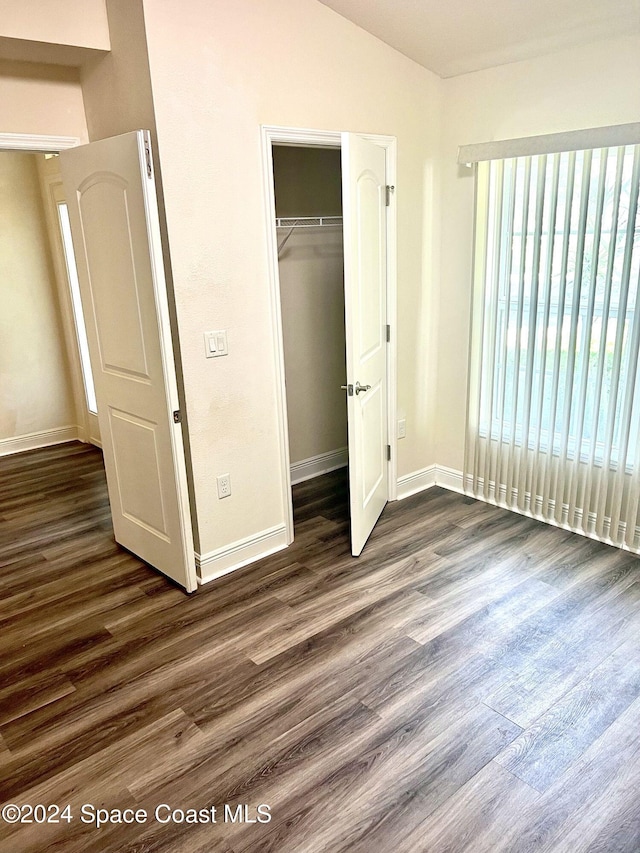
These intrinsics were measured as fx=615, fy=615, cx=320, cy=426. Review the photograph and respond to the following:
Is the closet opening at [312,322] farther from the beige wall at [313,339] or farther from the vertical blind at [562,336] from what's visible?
the vertical blind at [562,336]

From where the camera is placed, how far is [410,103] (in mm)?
3498

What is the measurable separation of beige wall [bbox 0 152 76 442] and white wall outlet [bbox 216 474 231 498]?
3080 mm

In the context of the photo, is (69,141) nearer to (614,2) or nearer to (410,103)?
(410,103)

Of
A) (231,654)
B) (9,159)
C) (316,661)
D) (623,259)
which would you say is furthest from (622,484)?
(9,159)

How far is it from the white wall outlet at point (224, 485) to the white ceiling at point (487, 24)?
7.69ft

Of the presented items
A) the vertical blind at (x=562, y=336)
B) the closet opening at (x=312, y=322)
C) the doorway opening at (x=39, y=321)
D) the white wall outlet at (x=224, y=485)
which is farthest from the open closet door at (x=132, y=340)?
the doorway opening at (x=39, y=321)

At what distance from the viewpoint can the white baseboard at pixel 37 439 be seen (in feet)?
17.6

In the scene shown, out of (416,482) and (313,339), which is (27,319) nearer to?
(313,339)

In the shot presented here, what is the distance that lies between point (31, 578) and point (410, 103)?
11.1 feet

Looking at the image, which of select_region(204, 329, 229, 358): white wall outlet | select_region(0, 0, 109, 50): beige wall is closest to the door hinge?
select_region(0, 0, 109, 50): beige wall

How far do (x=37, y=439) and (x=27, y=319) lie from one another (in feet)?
3.47

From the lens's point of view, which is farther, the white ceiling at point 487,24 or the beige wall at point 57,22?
the white ceiling at point 487,24

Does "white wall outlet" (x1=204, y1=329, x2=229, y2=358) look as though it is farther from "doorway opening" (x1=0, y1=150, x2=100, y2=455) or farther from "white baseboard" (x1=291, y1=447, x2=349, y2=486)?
"doorway opening" (x1=0, y1=150, x2=100, y2=455)

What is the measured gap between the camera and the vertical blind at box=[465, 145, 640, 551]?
9.86 feet
